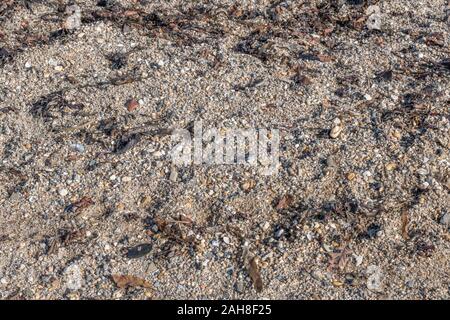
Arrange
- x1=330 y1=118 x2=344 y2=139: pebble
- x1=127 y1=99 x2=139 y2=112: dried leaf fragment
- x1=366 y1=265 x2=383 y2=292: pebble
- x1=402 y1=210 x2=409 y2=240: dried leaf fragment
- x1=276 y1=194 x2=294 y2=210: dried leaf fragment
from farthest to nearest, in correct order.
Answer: x1=127 y1=99 x2=139 y2=112: dried leaf fragment
x1=330 y1=118 x2=344 y2=139: pebble
x1=276 y1=194 x2=294 y2=210: dried leaf fragment
x1=402 y1=210 x2=409 y2=240: dried leaf fragment
x1=366 y1=265 x2=383 y2=292: pebble

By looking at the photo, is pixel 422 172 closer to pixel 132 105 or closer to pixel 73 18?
pixel 132 105

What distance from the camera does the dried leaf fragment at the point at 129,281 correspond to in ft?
13.2

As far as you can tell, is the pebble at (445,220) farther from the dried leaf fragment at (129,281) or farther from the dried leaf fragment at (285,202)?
the dried leaf fragment at (129,281)

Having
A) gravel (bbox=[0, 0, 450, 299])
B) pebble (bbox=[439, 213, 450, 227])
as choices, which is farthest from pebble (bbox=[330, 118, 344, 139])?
pebble (bbox=[439, 213, 450, 227])

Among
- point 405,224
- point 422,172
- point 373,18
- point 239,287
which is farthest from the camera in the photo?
point 373,18

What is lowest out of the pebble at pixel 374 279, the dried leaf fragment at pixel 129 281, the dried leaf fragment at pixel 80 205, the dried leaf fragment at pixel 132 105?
the pebble at pixel 374 279

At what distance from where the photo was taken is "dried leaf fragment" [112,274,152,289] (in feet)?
13.2

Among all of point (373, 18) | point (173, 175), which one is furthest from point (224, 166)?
point (373, 18)

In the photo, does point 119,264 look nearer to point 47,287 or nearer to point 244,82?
point 47,287

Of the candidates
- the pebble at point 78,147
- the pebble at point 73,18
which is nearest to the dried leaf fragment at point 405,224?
the pebble at point 78,147

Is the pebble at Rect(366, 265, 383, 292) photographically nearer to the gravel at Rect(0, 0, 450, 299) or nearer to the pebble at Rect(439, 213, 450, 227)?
the gravel at Rect(0, 0, 450, 299)

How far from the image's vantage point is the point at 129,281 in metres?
4.05
